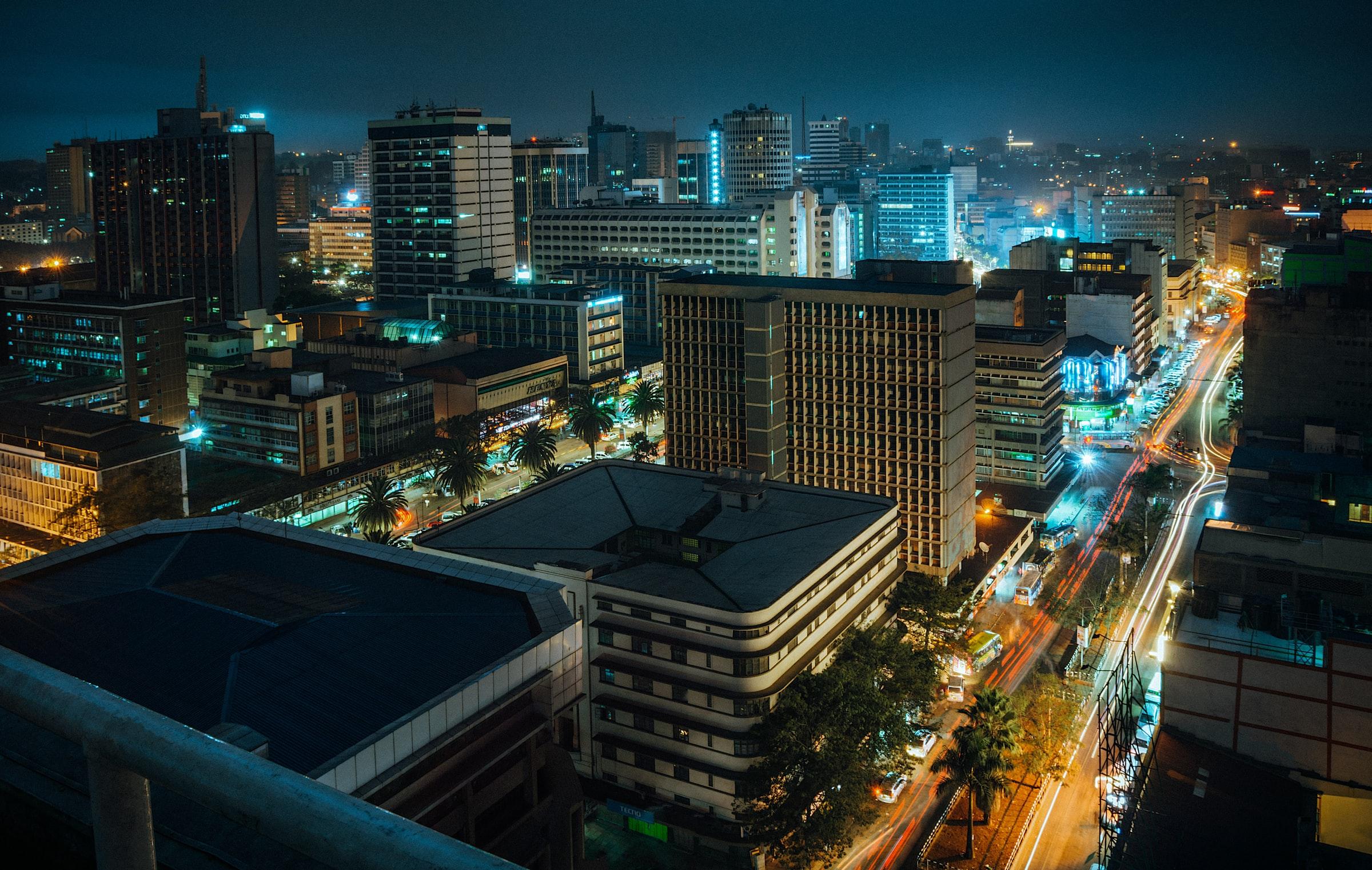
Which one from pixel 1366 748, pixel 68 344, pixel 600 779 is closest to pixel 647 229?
pixel 68 344

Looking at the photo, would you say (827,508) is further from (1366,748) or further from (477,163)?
(477,163)

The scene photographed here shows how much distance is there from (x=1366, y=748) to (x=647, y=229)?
5472 inches

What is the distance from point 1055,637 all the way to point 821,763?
3216 cm

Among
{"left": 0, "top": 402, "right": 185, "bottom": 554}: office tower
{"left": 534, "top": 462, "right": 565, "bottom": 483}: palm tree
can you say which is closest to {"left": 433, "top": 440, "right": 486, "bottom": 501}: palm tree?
{"left": 534, "top": 462, "right": 565, "bottom": 483}: palm tree

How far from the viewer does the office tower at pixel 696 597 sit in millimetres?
49750

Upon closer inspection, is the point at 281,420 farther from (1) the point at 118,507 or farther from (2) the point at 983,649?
(2) the point at 983,649

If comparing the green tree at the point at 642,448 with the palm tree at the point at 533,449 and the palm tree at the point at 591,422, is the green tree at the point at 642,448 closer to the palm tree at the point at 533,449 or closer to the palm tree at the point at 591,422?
the palm tree at the point at 591,422

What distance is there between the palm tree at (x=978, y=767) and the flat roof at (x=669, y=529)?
34.5ft

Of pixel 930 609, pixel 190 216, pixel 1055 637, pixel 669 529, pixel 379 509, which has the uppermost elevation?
pixel 190 216

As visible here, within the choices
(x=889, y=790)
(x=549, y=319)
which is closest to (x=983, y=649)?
(x=889, y=790)

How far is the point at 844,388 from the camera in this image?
7662 centimetres

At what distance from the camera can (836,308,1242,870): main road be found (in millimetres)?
50125

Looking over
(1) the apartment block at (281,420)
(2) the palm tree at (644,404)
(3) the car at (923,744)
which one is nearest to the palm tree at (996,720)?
(3) the car at (923,744)

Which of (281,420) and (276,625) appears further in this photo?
(281,420)
